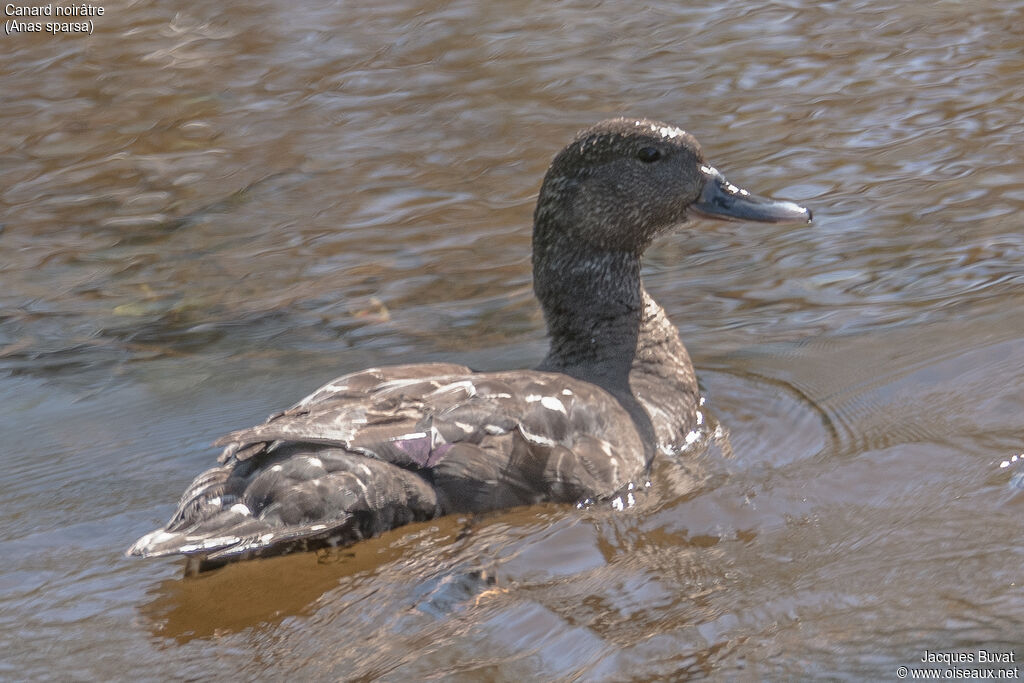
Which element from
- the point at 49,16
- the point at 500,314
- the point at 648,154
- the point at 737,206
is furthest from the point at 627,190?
the point at 49,16

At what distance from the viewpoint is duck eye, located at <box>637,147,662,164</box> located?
257 inches

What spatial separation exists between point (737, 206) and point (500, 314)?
1505 millimetres

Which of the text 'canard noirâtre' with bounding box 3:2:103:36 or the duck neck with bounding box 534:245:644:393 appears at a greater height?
the text 'canard noirâtre' with bounding box 3:2:103:36

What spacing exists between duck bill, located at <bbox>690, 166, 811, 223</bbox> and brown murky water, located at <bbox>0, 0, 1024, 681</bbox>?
2.25 ft

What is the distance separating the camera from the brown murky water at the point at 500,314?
4652mm

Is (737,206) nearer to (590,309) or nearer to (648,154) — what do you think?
(648,154)

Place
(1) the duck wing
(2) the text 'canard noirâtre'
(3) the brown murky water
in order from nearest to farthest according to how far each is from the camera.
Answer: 1. (3) the brown murky water
2. (1) the duck wing
3. (2) the text 'canard noirâtre'

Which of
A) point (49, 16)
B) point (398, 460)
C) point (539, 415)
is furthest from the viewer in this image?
point (49, 16)

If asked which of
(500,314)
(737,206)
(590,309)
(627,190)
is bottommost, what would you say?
(500,314)


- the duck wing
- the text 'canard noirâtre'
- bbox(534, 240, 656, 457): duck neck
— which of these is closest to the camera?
the duck wing

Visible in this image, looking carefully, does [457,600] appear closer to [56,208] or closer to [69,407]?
[69,407]

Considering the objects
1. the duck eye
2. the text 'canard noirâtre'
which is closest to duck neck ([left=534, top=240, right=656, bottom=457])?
the duck eye

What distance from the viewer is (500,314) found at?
7488 mm

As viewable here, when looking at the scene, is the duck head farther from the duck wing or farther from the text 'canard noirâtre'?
the text 'canard noirâtre'
